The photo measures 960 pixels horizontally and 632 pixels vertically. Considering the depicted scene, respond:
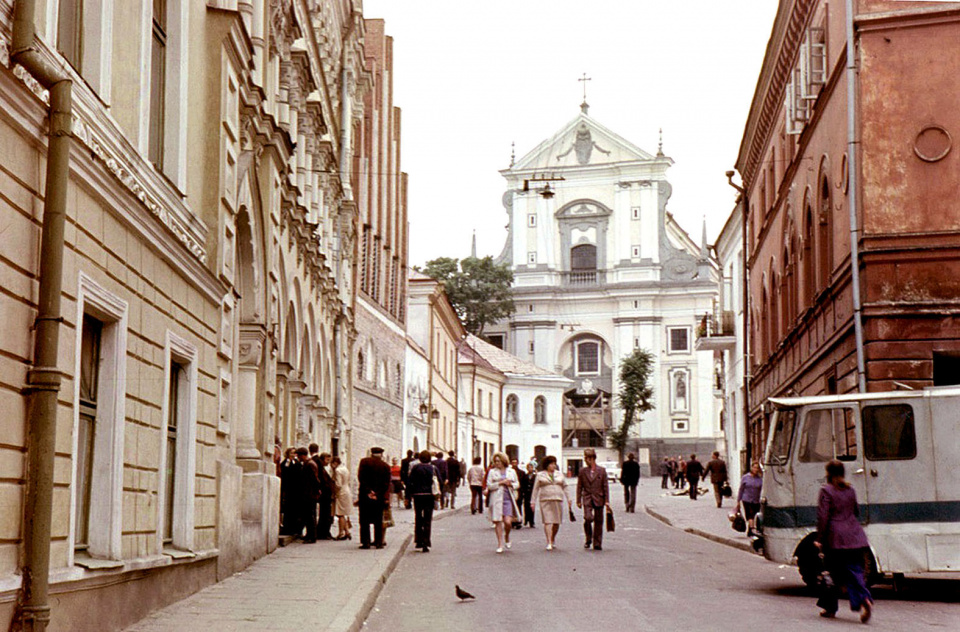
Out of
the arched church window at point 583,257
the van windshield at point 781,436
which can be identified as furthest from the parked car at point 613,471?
the van windshield at point 781,436

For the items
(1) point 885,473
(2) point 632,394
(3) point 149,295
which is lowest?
(1) point 885,473

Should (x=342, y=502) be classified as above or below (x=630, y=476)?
below

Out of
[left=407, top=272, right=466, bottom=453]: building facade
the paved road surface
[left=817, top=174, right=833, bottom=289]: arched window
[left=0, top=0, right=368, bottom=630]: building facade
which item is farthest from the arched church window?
[left=0, top=0, right=368, bottom=630]: building facade

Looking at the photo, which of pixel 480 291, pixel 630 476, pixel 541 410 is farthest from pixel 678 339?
pixel 630 476

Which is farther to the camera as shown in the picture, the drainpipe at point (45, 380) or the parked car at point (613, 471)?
the parked car at point (613, 471)

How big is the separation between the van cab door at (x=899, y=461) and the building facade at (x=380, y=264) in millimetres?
25917

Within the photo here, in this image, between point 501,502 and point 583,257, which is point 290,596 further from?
point 583,257

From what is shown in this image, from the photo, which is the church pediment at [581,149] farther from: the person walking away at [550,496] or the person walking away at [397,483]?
the person walking away at [550,496]

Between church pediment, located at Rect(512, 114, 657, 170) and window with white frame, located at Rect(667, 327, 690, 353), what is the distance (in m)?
11.2

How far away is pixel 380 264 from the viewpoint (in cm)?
4622

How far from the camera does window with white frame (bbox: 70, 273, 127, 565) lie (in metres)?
10.6

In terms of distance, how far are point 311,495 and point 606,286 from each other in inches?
2709

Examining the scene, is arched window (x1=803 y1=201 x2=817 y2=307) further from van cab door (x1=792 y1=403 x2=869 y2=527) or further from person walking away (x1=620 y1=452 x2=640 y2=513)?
van cab door (x1=792 y1=403 x2=869 y2=527)

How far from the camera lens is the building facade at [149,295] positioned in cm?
862
